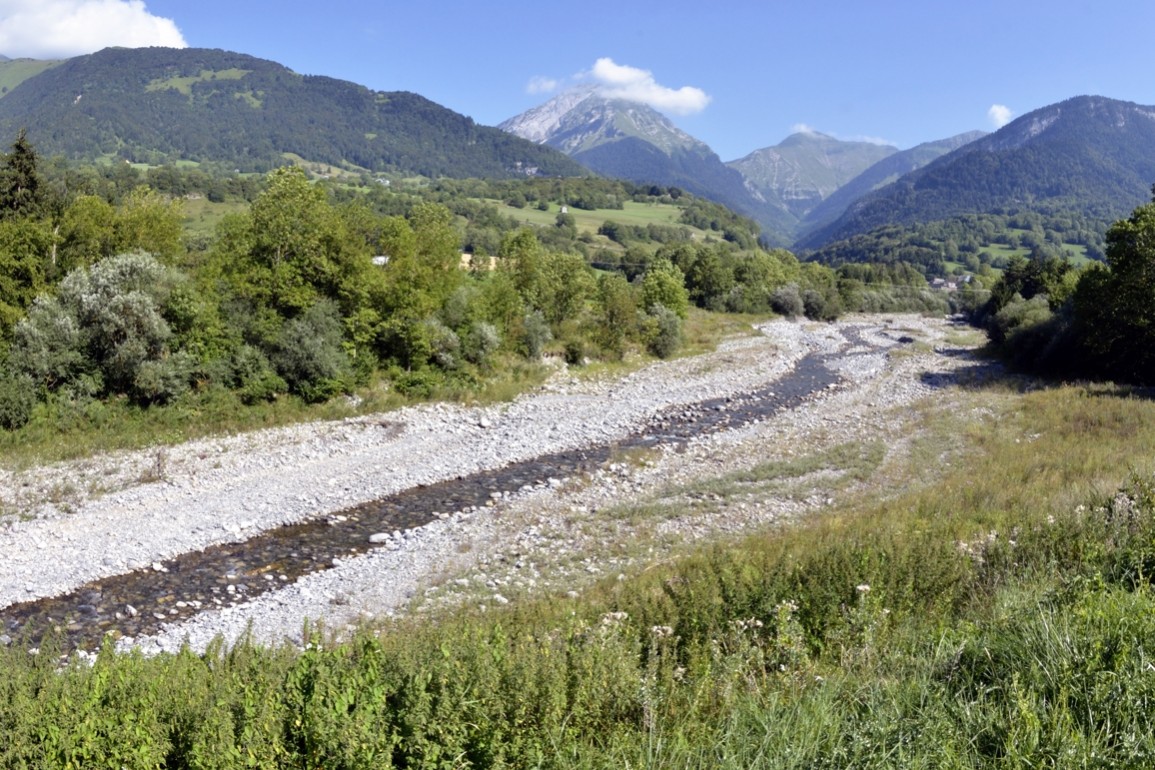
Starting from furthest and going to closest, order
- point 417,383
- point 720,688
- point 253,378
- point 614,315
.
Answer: point 614,315
point 417,383
point 253,378
point 720,688

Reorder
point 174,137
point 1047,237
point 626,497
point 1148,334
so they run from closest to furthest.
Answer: point 626,497 < point 1148,334 < point 1047,237 < point 174,137

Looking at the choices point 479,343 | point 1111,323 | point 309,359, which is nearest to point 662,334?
point 479,343

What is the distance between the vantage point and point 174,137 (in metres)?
199

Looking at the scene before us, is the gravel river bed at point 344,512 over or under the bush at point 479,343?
under

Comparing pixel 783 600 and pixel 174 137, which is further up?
pixel 174 137

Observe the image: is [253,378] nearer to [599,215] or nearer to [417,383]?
[417,383]

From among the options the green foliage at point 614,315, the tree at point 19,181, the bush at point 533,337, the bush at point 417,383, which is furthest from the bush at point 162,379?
the green foliage at point 614,315

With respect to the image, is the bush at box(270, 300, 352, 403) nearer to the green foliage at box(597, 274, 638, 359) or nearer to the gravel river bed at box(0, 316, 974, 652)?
the gravel river bed at box(0, 316, 974, 652)

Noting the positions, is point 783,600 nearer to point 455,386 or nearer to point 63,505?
point 63,505

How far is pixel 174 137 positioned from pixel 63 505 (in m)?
226

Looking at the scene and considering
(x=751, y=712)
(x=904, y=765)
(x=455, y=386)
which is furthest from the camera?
(x=455, y=386)

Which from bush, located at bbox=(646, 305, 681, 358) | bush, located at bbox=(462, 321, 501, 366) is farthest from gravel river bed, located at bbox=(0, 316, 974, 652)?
bush, located at bbox=(646, 305, 681, 358)

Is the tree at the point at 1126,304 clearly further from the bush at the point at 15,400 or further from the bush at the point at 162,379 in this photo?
the bush at the point at 15,400

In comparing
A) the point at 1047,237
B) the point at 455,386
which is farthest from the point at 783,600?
→ the point at 1047,237
